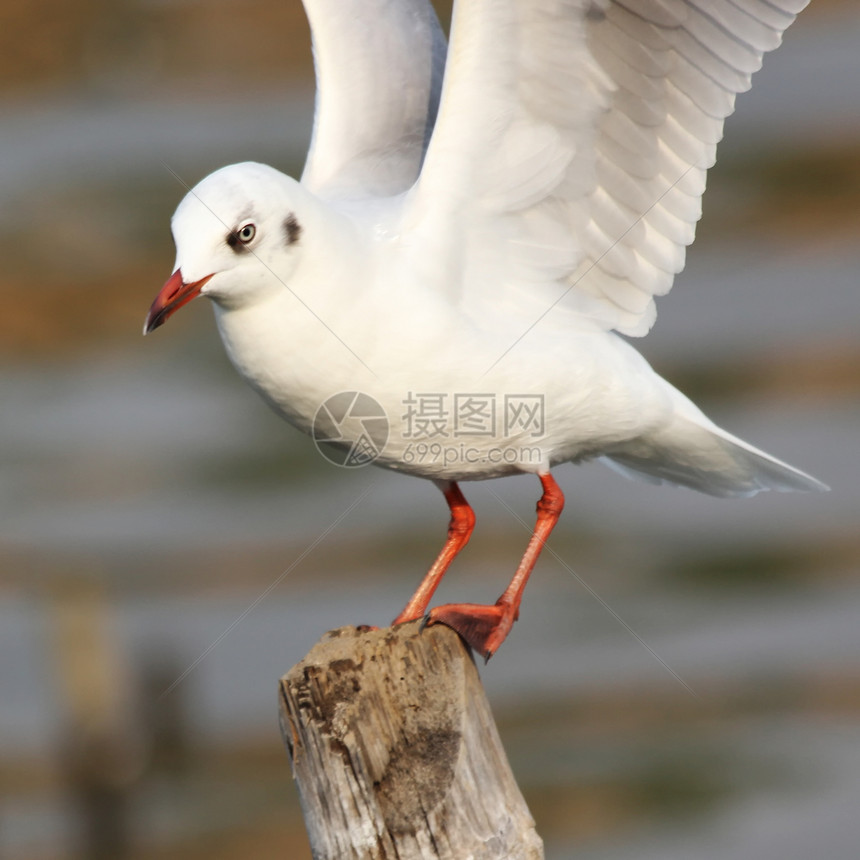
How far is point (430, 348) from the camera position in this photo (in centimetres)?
346

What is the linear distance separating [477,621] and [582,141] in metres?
1.24

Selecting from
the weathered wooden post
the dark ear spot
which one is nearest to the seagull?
the dark ear spot

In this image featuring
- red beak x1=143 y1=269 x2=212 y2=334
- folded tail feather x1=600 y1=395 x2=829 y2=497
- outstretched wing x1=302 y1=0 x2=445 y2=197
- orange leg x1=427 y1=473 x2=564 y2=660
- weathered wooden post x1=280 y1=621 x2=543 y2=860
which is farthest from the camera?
outstretched wing x1=302 y1=0 x2=445 y2=197

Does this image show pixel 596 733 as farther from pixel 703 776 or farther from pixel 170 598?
pixel 170 598

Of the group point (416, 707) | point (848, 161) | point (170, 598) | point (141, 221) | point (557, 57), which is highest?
point (557, 57)

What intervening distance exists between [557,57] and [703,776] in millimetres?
7439

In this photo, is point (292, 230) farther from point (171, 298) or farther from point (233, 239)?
point (171, 298)

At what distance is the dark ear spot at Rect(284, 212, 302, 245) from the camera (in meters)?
3.35

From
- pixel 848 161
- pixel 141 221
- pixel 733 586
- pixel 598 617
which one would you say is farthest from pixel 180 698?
pixel 848 161

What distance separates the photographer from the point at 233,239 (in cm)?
325
